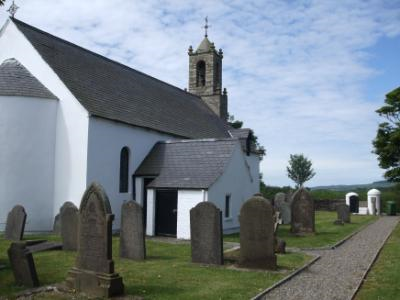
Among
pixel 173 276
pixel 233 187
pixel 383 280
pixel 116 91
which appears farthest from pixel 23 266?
pixel 116 91

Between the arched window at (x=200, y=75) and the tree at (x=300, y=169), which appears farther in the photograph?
the tree at (x=300, y=169)

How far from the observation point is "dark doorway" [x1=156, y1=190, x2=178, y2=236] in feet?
65.4

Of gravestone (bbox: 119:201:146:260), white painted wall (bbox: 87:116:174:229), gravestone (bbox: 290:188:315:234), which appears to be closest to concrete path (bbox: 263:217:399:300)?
gravestone (bbox: 290:188:315:234)

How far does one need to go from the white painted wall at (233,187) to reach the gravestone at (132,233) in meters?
6.68

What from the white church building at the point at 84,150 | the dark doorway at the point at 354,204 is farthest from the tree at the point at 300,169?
the white church building at the point at 84,150

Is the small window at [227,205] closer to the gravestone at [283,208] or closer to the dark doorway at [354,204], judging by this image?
the gravestone at [283,208]

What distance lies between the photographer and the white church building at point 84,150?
19.0m

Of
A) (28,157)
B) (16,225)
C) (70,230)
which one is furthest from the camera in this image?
(28,157)

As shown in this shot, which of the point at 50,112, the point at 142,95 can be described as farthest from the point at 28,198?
the point at 142,95

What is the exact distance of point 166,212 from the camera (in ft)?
66.2

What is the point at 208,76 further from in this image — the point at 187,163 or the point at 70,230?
the point at 70,230

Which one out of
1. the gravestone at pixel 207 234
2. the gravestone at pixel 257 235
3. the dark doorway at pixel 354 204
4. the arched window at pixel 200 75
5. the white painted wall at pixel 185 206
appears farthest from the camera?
the dark doorway at pixel 354 204

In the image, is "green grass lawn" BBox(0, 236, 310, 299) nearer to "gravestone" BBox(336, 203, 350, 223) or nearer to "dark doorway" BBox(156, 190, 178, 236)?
"dark doorway" BBox(156, 190, 178, 236)

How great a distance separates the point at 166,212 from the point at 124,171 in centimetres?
328
